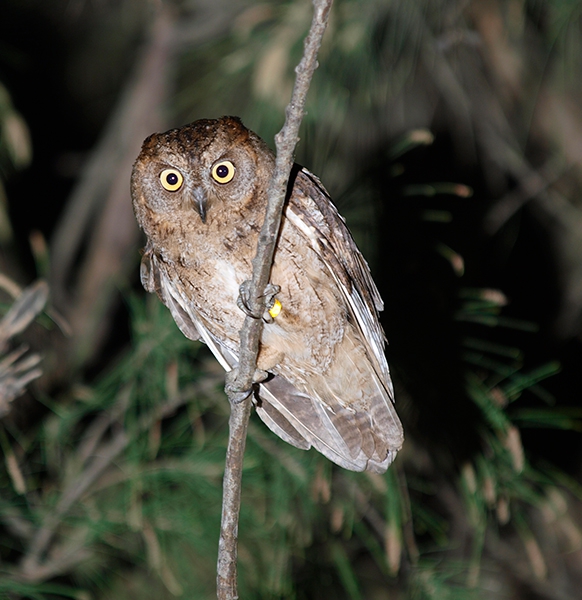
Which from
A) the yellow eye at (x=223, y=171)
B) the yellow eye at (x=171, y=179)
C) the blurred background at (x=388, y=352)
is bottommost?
the blurred background at (x=388, y=352)

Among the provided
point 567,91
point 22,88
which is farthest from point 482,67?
point 22,88

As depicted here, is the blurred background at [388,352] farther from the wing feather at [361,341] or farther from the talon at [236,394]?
the talon at [236,394]

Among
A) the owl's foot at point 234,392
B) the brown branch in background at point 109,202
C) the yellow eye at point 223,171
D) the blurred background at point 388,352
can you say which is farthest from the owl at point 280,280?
the brown branch in background at point 109,202

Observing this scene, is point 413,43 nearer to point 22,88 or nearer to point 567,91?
point 567,91

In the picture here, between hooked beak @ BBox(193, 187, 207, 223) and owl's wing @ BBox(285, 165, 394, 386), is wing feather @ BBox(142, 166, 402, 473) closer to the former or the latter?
owl's wing @ BBox(285, 165, 394, 386)

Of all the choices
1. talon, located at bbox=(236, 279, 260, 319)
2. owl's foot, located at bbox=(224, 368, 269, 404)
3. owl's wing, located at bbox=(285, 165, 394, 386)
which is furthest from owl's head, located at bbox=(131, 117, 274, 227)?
owl's foot, located at bbox=(224, 368, 269, 404)

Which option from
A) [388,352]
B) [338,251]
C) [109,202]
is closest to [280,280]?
[338,251]
